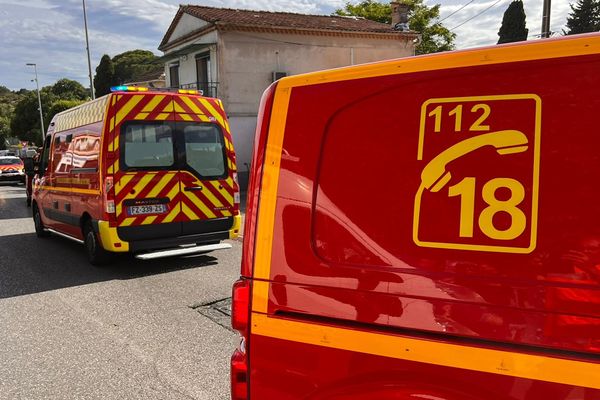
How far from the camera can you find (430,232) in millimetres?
1533

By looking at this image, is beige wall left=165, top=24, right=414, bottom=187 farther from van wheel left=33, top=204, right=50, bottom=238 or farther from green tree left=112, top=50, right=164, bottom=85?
green tree left=112, top=50, right=164, bottom=85

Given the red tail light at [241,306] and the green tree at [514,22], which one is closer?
the red tail light at [241,306]

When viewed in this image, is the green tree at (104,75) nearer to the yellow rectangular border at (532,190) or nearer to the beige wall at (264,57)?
the beige wall at (264,57)

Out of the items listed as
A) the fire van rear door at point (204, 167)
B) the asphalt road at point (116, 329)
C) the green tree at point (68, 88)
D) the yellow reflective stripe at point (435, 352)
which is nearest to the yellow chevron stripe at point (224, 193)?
the fire van rear door at point (204, 167)

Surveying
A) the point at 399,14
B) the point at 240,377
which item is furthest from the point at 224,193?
the point at 399,14

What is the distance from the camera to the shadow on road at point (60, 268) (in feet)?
20.7

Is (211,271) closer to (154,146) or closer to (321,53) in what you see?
(154,146)

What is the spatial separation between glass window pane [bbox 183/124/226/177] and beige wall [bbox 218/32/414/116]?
1479cm

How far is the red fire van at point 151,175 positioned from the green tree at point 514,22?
897 inches

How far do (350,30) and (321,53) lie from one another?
1923 mm

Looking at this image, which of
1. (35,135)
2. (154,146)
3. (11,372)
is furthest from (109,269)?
(35,135)

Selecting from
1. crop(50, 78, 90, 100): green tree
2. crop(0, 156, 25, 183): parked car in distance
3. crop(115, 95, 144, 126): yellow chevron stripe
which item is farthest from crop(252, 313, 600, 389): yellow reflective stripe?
crop(50, 78, 90, 100): green tree

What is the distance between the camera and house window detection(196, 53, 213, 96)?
22812 mm

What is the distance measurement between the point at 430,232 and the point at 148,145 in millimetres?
5909
